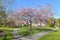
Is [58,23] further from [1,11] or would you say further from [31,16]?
[1,11]

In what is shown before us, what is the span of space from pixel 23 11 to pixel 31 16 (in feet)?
6.98

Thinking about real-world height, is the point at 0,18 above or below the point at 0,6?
below

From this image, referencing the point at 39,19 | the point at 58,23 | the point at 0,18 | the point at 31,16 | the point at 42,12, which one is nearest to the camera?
the point at 0,18

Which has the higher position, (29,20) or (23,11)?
(23,11)

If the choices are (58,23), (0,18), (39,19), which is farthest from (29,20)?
(58,23)

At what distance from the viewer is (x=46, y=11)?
1455 inches

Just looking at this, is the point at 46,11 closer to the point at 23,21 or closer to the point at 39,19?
the point at 39,19

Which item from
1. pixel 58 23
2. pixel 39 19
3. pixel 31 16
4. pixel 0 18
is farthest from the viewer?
pixel 58 23

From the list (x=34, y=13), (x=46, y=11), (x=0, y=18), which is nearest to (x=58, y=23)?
(x=46, y=11)

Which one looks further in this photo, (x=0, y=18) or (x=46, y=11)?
(x=46, y=11)

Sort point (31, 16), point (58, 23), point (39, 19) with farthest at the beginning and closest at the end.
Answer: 1. point (58, 23)
2. point (39, 19)
3. point (31, 16)

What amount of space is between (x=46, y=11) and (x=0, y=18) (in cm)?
1778

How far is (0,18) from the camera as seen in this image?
70.1 ft

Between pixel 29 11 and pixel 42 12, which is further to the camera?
pixel 42 12
